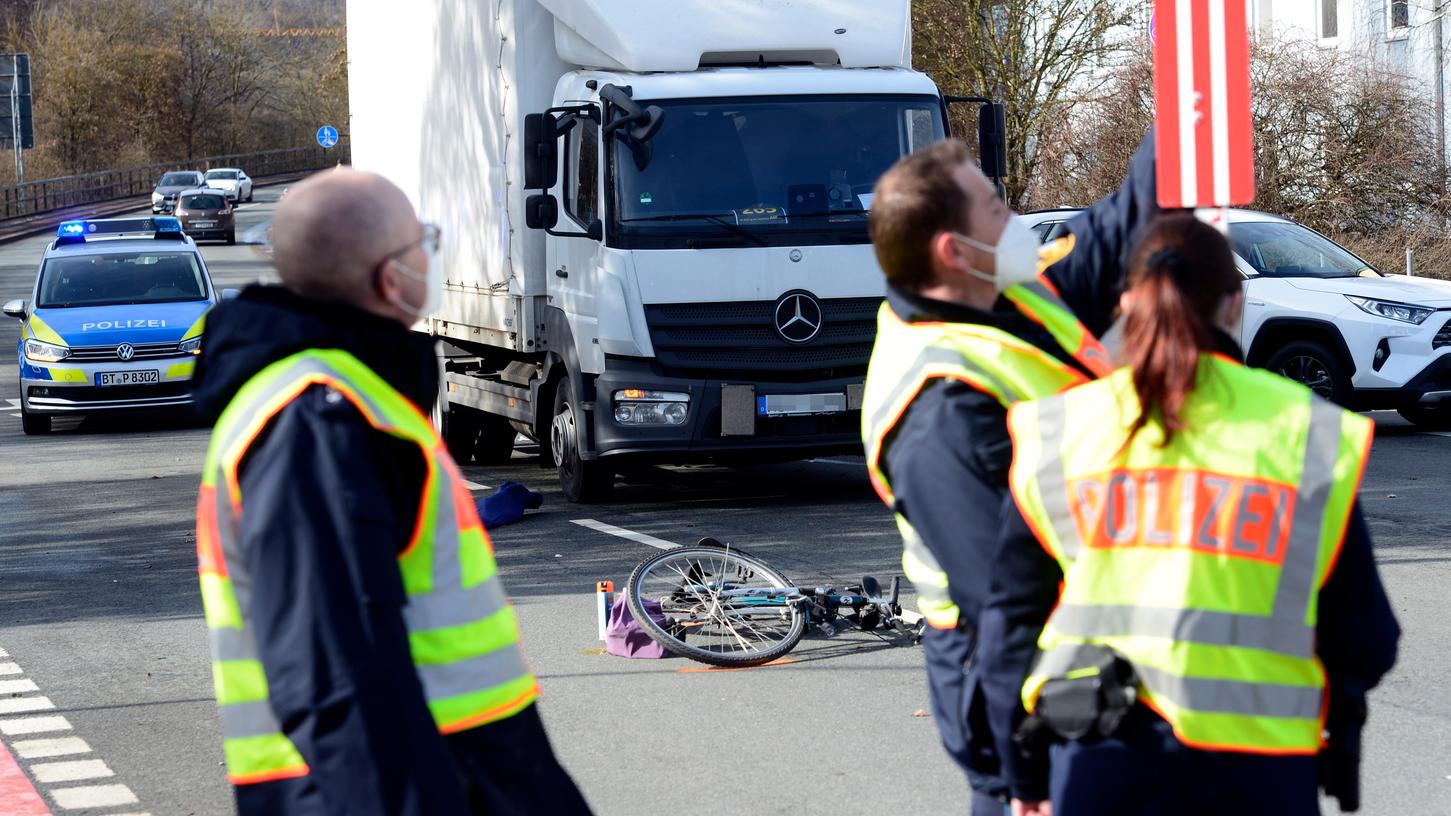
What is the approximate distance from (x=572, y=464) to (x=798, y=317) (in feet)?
6.31

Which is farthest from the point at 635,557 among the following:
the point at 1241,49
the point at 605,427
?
the point at 1241,49

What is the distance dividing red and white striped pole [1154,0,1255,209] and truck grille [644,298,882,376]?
609cm

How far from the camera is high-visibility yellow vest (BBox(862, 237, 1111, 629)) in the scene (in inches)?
119

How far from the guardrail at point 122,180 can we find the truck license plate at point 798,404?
37.6m

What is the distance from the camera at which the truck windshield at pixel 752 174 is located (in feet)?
37.8

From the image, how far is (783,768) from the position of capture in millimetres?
6148

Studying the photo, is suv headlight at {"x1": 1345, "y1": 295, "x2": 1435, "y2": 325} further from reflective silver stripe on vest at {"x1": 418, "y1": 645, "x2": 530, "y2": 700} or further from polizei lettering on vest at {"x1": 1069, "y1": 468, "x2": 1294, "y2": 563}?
reflective silver stripe on vest at {"x1": 418, "y1": 645, "x2": 530, "y2": 700}

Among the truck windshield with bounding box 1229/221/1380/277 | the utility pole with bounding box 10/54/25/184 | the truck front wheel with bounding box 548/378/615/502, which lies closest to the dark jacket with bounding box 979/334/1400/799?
the truck front wheel with bounding box 548/378/615/502

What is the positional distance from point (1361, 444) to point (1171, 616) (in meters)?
0.37

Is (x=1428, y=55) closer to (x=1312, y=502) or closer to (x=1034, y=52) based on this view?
(x=1034, y=52)

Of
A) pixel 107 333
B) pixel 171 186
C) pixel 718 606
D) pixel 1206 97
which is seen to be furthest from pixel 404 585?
pixel 171 186

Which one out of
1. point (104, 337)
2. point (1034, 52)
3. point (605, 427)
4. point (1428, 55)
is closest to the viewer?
point (605, 427)

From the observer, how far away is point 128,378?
17.8m

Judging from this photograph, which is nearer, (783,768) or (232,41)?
(783,768)
